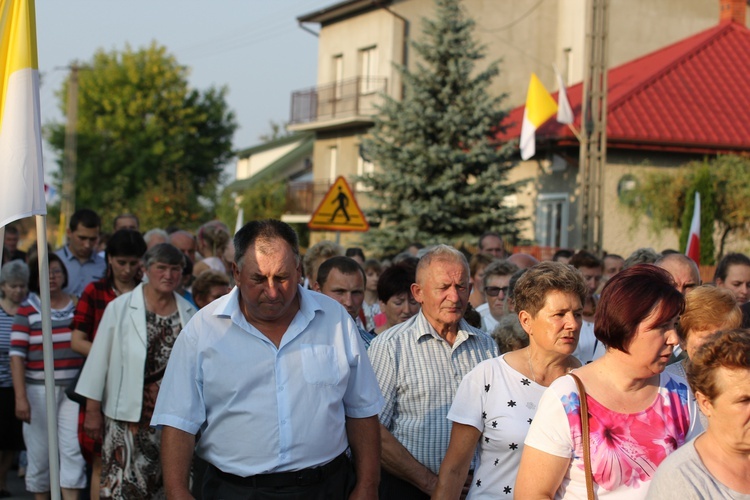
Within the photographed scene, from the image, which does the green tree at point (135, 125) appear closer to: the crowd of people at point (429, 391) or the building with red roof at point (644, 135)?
the building with red roof at point (644, 135)

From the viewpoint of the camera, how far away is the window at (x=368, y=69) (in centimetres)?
3441

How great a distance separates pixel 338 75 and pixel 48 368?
1267 inches

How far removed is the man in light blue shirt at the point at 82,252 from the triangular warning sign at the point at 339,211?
403 centimetres

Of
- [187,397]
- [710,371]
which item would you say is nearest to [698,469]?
[710,371]

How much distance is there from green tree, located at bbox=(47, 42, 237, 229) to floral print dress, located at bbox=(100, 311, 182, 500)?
166 ft

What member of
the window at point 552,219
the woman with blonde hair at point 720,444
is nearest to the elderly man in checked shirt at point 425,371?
the woman with blonde hair at point 720,444

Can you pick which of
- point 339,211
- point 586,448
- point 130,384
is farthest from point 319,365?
point 339,211

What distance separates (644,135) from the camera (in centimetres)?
2695

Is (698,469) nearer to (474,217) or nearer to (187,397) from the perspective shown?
(187,397)

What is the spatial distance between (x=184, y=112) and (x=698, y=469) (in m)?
58.0

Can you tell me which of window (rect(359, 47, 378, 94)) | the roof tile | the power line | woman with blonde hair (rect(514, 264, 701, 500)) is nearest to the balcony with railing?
window (rect(359, 47, 378, 94))

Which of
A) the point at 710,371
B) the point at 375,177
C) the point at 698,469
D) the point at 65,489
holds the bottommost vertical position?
the point at 65,489

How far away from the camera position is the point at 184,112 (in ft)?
195

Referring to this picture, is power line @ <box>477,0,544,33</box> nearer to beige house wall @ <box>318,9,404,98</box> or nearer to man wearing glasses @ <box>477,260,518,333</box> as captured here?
beige house wall @ <box>318,9,404,98</box>
